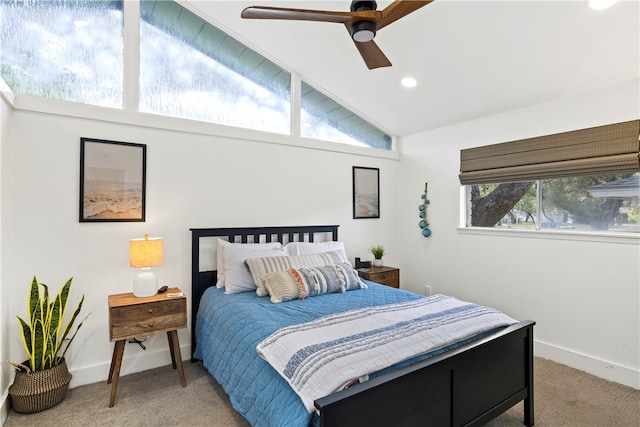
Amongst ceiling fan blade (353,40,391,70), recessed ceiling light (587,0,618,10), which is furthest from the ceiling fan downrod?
recessed ceiling light (587,0,618,10)

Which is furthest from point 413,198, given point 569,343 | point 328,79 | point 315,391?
point 315,391

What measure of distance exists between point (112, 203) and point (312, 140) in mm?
2144

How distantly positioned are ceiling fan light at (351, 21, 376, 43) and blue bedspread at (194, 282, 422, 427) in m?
1.74

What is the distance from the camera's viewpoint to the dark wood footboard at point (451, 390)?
4.74 feet

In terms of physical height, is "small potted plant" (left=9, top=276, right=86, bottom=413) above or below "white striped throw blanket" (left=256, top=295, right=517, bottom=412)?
below

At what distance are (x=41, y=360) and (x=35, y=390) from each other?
0.61ft

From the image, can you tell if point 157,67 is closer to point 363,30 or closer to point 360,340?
point 363,30

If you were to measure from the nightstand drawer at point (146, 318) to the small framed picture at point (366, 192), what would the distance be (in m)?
2.46

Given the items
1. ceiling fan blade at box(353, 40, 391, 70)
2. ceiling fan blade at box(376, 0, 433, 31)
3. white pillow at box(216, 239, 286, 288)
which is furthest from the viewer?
white pillow at box(216, 239, 286, 288)

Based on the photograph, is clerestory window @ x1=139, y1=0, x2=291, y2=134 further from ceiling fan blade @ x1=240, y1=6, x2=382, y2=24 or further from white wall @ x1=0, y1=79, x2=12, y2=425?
ceiling fan blade @ x1=240, y1=6, x2=382, y2=24

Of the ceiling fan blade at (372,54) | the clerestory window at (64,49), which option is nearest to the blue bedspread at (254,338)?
the ceiling fan blade at (372,54)

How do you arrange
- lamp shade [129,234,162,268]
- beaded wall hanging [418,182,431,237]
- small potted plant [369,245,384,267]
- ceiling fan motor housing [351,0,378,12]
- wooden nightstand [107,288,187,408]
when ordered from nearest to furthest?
ceiling fan motor housing [351,0,378,12] < wooden nightstand [107,288,187,408] < lamp shade [129,234,162,268] < small potted plant [369,245,384,267] < beaded wall hanging [418,182,431,237]

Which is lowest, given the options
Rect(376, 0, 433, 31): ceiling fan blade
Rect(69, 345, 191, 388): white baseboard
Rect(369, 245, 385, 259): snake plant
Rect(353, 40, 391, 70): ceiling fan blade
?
Rect(69, 345, 191, 388): white baseboard

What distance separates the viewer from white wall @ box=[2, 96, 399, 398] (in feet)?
8.36
